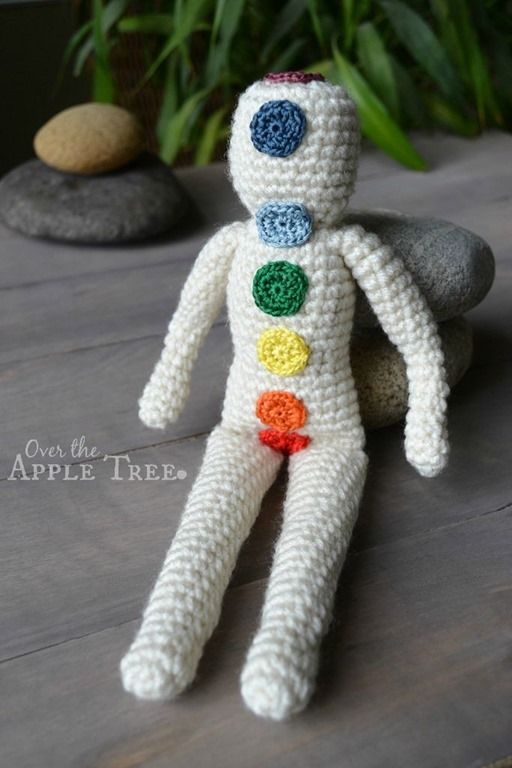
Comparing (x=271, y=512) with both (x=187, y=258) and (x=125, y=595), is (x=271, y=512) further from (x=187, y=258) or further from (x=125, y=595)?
(x=187, y=258)

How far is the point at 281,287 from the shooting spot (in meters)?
0.63

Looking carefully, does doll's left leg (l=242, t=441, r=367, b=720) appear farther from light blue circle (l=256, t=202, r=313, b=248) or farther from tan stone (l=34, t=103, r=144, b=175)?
tan stone (l=34, t=103, r=144, b=175)

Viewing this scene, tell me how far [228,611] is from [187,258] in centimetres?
63

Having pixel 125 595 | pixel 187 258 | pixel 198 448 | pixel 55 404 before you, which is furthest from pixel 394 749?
pixel 187 258

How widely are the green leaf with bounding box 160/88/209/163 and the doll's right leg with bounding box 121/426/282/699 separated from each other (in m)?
0.93

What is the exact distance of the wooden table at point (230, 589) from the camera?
500 mm

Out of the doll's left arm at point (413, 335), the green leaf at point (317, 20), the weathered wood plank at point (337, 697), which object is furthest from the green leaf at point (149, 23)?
the weathered wood plank at point (337, 697)

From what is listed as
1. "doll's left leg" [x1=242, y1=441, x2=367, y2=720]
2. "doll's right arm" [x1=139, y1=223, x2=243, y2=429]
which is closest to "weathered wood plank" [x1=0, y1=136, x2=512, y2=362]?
"doll's right arm" [x1=139, y1=223, x2=243, y2=429]

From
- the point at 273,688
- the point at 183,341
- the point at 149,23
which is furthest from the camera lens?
the point at 149,23

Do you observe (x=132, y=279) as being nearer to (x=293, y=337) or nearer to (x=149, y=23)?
(x=293, y=337)

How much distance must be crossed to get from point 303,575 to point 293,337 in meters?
0.18

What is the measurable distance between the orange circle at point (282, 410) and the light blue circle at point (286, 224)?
112 mm

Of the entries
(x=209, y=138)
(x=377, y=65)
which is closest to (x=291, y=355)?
(x=377, y=65)

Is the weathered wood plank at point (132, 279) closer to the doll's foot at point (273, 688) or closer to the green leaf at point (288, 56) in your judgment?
the green leaf at point (288, 56)
